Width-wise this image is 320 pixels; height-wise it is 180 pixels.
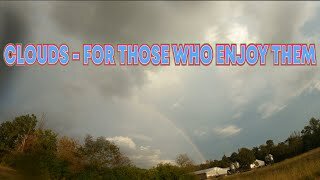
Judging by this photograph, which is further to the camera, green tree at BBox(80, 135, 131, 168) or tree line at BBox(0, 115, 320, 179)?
green tree at BBox(80, 135, 131, 168)

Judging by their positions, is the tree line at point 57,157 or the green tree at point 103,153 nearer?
the tree line at point 57,157

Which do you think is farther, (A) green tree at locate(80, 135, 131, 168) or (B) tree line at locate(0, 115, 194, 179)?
(A) green tree at locate(80, 135, 131, 168)

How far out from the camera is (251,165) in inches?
6132

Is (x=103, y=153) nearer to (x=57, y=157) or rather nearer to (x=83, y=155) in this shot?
(x=83, y=155)

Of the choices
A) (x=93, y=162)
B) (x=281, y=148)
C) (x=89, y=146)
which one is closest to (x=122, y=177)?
(x=93, y=162)

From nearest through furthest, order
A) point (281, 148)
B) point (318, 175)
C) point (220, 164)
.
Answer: point (318, 175), point (281, 148), point (220, 164)

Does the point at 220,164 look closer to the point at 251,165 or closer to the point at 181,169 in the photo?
the point at 251,165

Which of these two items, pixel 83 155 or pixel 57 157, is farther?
pixel 83 155

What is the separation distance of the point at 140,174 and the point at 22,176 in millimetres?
56493

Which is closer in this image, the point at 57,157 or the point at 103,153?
the point at 57,157

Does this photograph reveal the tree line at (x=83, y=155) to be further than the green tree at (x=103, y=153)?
No

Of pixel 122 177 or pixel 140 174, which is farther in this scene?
pixel 140 174

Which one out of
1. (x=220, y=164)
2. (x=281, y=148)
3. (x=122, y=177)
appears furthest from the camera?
(x=220, y=164)

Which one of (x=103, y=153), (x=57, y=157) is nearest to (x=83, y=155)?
(x=103, y=153)
